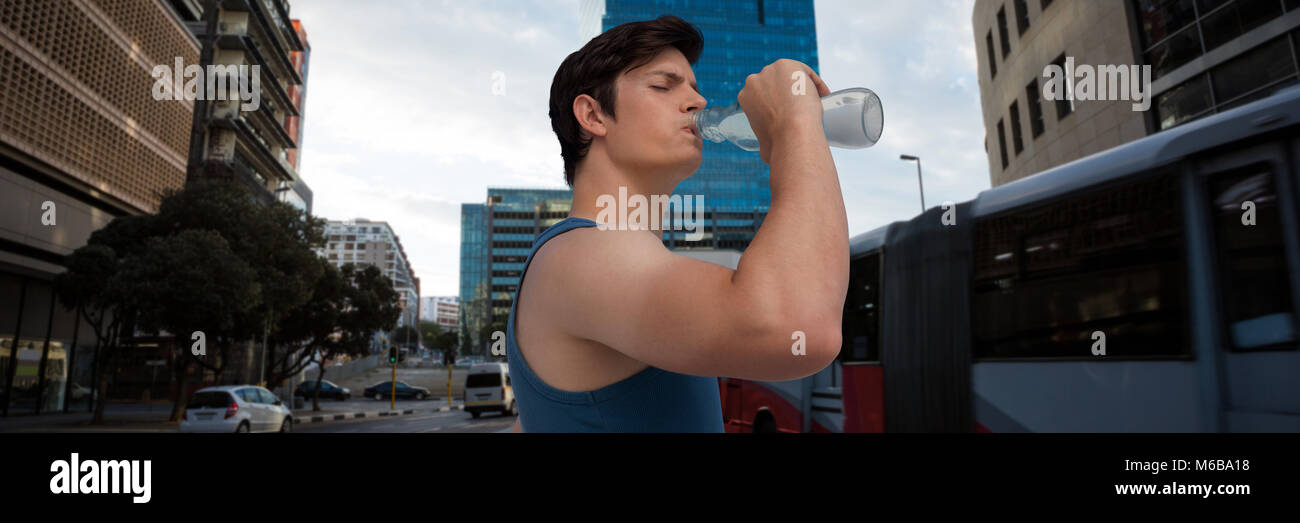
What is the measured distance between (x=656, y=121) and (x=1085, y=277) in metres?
5.22

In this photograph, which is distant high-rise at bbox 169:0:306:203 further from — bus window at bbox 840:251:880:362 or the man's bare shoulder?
the man's bare shoulder

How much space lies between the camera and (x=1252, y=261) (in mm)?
4164

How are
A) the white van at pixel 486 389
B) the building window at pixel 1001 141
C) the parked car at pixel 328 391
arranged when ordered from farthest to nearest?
the parked car at pixel 328 391 → the white van at pixel 486 389 → the building window at pixel 1001 141

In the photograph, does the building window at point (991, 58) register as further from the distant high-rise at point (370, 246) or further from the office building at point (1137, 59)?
the distant high-rise at point (370, 246)

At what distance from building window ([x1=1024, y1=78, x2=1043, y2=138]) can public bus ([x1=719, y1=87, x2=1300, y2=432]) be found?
15.8 meters

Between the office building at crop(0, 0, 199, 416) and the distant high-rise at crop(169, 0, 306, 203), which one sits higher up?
the distant high-rise at crop(169, 0, 306, 203)

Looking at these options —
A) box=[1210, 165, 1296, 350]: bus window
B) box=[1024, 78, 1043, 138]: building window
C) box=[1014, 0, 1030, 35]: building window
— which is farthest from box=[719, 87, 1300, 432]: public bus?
box=[1014, 0, 1030, 35]: building window

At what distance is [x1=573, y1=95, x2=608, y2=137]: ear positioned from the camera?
1004 mm

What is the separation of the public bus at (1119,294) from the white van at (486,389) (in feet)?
63.3

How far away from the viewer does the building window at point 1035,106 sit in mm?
19578

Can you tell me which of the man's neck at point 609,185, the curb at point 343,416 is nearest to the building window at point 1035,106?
the man's neck at point 609,185

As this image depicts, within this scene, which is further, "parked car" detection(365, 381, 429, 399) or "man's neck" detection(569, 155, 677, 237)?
"parked car" detection(365, 381, 429, 399)

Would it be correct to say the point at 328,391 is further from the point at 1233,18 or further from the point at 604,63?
the point at 604,63
